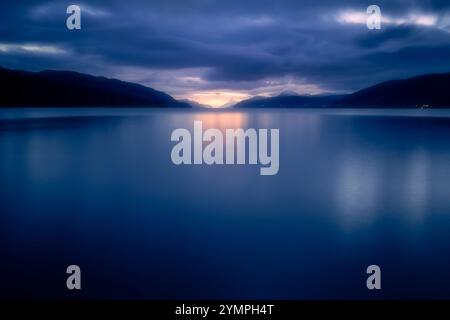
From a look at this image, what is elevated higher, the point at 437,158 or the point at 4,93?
the point at 4,93

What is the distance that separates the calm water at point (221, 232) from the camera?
119 inches

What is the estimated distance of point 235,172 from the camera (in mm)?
6059

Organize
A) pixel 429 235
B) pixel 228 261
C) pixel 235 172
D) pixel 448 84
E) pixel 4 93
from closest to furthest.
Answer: pixel 228 261 < pixel 429 235 < pixel 235 172 < pixel 448 84 < pixel 4 93

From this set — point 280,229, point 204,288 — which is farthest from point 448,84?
point 204,288

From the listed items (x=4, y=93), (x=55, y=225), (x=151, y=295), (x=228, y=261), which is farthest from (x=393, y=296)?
(x=4, y=93)

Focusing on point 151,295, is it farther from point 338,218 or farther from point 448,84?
point 448,84

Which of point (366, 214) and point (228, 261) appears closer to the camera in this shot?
point (228, 261)

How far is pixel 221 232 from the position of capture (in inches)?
152

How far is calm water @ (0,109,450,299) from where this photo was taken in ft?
9.96
